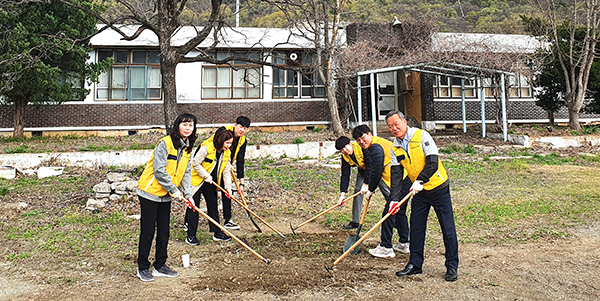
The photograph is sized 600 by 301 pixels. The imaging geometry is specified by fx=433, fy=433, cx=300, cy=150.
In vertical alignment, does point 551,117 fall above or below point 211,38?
below

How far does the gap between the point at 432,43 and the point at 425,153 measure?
1467cm

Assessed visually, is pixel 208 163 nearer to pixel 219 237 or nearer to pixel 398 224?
pixel 219 237

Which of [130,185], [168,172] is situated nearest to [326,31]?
[130,185]

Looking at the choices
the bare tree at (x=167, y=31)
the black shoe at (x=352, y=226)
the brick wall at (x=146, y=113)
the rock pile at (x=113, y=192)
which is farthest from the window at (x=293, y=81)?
the black shoe at (x=352, y=226)

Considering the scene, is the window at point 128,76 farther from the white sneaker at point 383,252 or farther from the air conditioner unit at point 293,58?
the white sneaker at point 383,252

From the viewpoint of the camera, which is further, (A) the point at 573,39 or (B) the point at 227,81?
(B) the point at 227,81

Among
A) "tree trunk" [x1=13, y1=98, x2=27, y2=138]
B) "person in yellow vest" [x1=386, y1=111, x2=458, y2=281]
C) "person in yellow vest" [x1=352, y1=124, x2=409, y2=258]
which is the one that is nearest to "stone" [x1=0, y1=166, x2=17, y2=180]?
"tree trunk" [x1=13, y1=98, x2=27, y2=138]

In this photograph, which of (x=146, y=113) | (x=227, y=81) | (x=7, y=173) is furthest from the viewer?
(x=227, y=81)

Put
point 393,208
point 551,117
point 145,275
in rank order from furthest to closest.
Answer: point 551,117, point 393,208, point 145,275

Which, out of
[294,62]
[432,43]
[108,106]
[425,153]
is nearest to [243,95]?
[294,62]

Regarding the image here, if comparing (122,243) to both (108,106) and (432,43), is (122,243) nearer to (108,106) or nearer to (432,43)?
(108,106)

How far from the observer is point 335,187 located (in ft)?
31.1

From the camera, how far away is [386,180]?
220 inches

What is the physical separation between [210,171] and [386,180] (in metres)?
2.32
